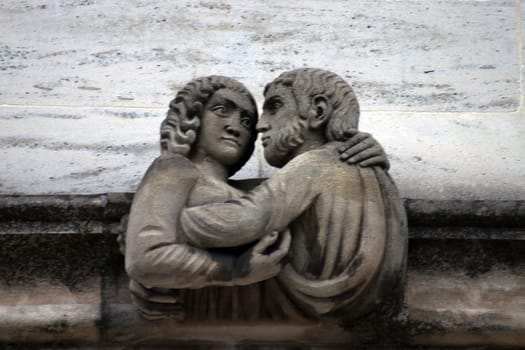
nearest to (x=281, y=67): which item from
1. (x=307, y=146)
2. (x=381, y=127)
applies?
(x=381, y=127)

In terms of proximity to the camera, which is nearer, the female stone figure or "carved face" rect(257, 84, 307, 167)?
the female stone figure

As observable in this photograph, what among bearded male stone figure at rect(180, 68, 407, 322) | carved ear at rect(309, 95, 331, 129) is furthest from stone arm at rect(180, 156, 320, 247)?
carved ear at rect(309, 95, 331, 129)

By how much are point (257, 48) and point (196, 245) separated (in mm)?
1497

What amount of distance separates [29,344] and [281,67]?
1.43 metres

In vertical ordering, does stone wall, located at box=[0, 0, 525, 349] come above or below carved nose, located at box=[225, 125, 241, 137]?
below

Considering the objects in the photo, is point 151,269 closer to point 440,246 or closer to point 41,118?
point 440,246

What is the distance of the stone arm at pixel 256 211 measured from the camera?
3615 mm

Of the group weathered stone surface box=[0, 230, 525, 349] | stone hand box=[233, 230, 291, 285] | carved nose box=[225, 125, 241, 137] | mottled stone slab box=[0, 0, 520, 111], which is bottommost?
weathered stone surface box=[0, 230, 525, 349]

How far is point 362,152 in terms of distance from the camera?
376 centimetres

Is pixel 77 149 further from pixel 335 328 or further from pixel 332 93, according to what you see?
pixel 335 328

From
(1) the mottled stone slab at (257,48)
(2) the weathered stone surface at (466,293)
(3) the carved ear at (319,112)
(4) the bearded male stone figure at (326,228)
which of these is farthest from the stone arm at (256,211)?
(1) the mottled stone slab at (257,48)

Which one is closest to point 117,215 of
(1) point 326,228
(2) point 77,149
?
(1) point 326,228

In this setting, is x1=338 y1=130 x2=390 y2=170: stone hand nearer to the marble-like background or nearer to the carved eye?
the carved eye

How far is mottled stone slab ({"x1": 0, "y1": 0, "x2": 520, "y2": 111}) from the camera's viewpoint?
483cm
